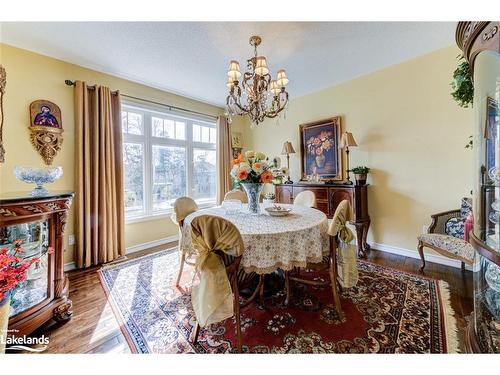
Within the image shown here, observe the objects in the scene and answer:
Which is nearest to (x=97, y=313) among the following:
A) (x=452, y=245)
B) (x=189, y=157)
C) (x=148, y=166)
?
(x=148, y=166)

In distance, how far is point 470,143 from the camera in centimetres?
228

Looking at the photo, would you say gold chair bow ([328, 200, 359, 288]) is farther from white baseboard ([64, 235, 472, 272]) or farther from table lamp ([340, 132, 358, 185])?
white baseboard ([64, 235, 472, 272])

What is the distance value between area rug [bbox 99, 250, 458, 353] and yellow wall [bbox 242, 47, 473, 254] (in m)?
0.97

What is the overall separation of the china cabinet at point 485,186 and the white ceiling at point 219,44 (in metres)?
1.21

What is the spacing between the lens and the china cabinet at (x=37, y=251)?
1403 millimetres

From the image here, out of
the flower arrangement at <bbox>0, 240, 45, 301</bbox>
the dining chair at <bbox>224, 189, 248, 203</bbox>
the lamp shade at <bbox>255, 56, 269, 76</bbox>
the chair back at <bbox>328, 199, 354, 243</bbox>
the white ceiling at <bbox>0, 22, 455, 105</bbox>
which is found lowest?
the flower arrangement at <bbox>0, 240, 45, 301</bbox>

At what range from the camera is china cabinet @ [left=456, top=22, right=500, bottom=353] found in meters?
1.11

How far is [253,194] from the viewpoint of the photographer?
6.55ft

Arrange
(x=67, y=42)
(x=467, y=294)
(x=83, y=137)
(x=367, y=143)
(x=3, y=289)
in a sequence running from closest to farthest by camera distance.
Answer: (x=3, y=289) → (x=467, y=294) → (x=67, y=42) → (x=83, y=137) → (x=367, y=143)

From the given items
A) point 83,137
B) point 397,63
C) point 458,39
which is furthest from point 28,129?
point 397,63

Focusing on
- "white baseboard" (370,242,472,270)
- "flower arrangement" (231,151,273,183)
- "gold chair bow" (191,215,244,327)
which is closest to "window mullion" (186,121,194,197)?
"flower arrangement" (231,151,273,183)

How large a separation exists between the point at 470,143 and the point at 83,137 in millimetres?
4610
